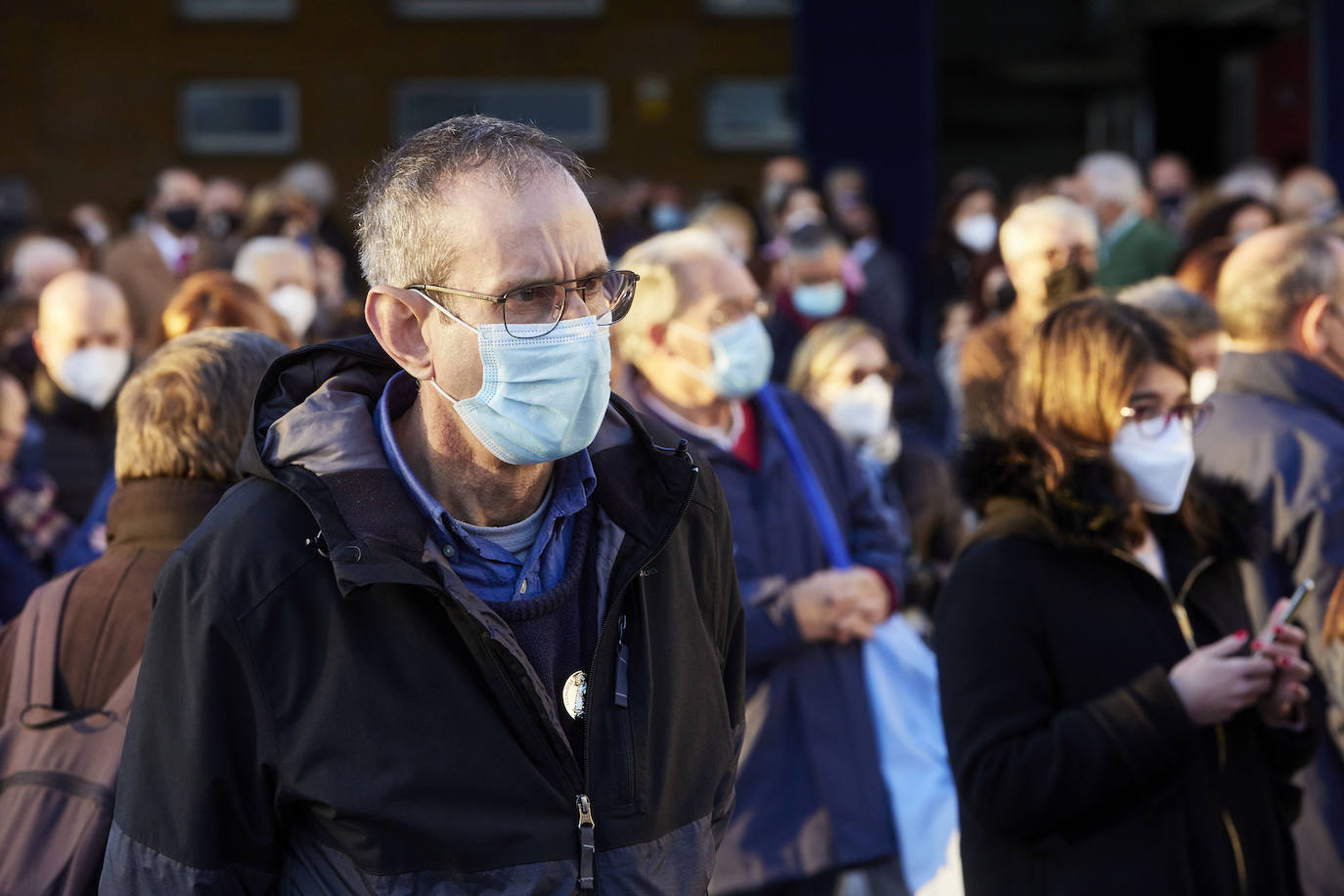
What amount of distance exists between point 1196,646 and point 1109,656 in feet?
0.78

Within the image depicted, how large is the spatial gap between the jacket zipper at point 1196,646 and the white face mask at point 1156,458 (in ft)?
0.51

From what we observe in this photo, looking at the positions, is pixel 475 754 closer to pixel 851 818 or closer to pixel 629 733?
pixel 629 733

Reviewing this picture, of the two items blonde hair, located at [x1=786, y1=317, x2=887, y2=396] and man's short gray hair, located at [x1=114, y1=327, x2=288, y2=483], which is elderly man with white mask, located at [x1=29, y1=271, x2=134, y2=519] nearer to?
blonde hair, located at [x1=786, y1=317, x2=887, y2=396]

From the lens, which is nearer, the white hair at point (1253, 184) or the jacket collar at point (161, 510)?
the jacket collar at point (161, 510)

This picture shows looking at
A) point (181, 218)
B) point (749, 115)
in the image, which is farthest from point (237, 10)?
point (181, 218)

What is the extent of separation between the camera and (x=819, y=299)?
7949 millimetres

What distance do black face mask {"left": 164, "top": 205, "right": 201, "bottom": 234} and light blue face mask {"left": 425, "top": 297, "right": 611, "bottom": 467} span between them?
27.7 feet

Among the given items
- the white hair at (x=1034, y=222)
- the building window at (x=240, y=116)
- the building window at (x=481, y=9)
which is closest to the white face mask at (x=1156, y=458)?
the white hair at (x=1034, y=222)

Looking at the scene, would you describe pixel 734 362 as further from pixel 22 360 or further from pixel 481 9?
pixel 481 9

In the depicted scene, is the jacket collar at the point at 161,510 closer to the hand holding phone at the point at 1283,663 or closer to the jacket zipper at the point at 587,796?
the jacket zipper at the point at 587,796

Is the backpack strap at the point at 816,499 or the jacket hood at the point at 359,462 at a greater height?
the jacket hood at the point at 359,462

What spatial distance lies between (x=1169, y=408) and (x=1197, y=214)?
6.63 metres

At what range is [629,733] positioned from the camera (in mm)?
2098

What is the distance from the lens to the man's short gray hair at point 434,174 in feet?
6.81
